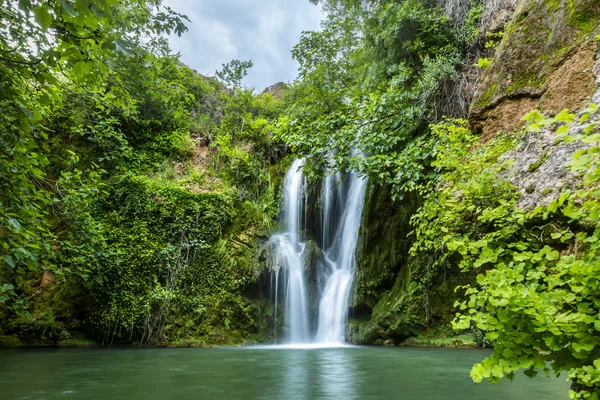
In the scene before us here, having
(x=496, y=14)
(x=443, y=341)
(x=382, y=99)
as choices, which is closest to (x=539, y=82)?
(x=382, y=99)

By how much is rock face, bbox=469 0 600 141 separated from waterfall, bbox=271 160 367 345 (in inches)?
225

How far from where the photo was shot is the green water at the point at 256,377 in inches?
186

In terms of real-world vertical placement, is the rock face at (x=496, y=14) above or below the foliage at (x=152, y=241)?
above

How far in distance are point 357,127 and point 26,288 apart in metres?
9.05

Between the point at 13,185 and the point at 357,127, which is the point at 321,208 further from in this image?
the point at 13,185

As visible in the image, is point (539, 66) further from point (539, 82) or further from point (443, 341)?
point (443, 341)

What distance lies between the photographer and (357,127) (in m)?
8.05

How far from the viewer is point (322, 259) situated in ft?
41.6

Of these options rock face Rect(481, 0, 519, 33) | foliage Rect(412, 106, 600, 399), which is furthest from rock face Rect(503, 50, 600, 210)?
rock face Rect(481, 0, 519, 33)

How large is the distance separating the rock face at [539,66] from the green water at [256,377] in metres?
3.17

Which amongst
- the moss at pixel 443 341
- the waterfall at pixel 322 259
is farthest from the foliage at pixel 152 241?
the moss at pixel 443 341

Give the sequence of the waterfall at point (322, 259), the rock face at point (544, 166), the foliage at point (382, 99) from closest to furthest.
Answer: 1. the rock face at point (544, 166)
2. the foliage at point (382, 99)
3. the waterfall at point (322, 259)

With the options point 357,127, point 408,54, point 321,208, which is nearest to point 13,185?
point 357,127

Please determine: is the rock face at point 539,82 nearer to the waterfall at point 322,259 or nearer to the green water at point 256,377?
the green water at point 256,377
